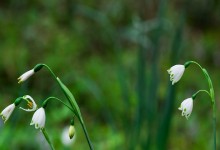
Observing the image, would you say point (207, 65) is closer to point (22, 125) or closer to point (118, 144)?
point (22, 125)

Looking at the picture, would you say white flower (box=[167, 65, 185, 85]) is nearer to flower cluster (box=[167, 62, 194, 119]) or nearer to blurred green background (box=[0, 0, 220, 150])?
flower cluster (box=[167, 62, 194, 119])

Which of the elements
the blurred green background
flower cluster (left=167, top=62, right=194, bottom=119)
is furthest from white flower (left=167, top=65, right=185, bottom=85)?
the blurred green background

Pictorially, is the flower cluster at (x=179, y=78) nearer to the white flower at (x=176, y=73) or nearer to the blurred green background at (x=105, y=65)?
the white flower at (x=176, y=73)

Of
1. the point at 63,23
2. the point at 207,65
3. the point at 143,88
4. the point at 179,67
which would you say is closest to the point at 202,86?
the point at 207,65

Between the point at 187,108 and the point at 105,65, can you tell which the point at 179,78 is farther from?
the point at 105,65

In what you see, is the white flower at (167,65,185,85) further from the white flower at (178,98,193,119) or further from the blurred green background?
the blurred green background

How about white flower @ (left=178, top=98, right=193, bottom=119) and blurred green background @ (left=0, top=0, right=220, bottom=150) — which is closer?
white flower @ (left=178, top=98, right=193, bottom=119)

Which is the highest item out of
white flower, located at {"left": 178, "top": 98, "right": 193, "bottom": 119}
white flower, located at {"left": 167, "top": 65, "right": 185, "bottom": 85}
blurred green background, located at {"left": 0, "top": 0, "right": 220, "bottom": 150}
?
white flower, located at {"left": 167, "top": 65, "right": 185, "bottom": 85}

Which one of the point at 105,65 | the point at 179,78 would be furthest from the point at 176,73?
the point at 105,65

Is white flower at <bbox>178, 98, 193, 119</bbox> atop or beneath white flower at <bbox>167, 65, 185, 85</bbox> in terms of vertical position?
beneath
